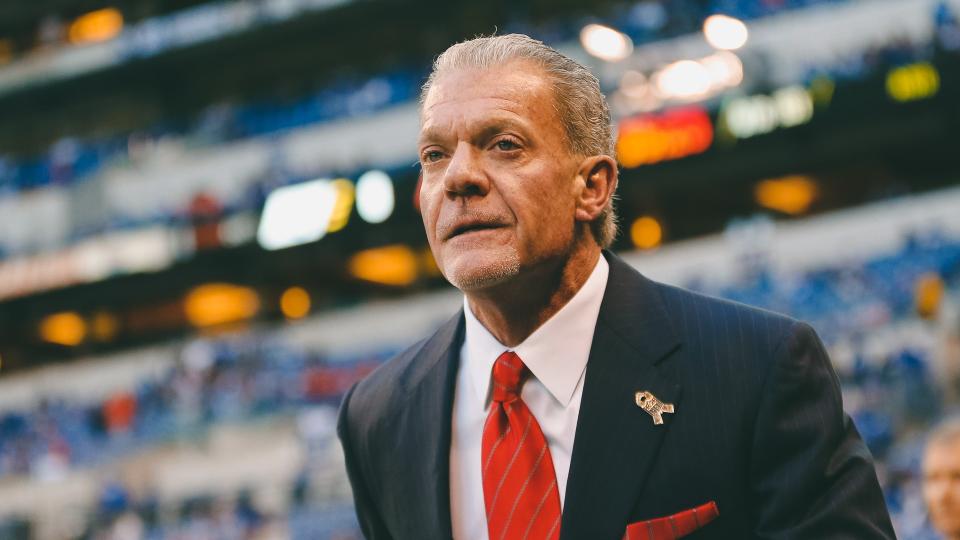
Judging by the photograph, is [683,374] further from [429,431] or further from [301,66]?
[301,66]

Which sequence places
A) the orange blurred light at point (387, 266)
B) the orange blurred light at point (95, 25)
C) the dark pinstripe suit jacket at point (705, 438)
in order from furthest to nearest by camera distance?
1. the orange blurred light at point (95, 25)
2. the orange blurred light at point (387, 266)
3. the dark pinstripe suit jacket at point (705, 438)

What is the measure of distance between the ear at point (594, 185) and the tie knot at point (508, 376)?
29 cm

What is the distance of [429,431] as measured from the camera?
6.63 feet

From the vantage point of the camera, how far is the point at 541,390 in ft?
6.37

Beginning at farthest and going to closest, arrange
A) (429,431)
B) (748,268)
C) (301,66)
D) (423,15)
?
1. (301,66)
2. (423,15)
3. (748,268)
4. (429,431)

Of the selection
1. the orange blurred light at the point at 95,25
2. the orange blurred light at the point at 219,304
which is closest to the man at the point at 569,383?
the orange blurred light at the point at 219,304

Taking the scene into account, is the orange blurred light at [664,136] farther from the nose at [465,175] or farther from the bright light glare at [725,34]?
the nose at [465,175]

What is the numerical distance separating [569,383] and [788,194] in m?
18.3

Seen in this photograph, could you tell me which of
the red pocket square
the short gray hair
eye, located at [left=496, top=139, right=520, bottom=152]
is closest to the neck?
the short gray hair

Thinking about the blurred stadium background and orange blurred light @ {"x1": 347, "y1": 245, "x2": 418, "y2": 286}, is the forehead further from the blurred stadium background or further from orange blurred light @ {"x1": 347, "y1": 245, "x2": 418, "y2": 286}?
orange blurred light @ {"x1": 347, "y1": 245, "x2": 418, "y2": 286}

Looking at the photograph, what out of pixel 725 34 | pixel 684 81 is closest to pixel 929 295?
pixel 684 81

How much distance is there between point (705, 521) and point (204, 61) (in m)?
25.2

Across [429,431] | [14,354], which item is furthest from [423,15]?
[429,431]

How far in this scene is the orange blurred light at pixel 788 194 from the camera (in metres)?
19.1
